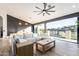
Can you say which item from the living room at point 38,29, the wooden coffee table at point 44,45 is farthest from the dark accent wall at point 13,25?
the wooden coffee table at point 44,45

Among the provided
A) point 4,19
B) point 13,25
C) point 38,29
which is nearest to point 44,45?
point 38,29

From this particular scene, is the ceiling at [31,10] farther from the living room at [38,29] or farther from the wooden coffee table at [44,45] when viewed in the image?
the wooden coffee table at [44,45]

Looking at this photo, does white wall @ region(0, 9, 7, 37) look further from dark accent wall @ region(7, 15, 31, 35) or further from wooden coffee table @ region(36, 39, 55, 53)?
wooden coffee table @ region(36, 39, 55, 53)

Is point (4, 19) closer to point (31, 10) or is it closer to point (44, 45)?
point (31, 10)

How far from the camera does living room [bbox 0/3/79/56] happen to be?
2395 mm

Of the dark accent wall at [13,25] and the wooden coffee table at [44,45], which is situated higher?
the dark accent wall at [13,25]

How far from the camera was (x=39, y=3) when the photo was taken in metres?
2.39

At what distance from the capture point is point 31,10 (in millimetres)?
2453

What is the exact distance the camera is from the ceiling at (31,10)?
93.0 inches

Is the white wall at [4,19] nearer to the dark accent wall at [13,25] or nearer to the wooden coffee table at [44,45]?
the dark accent wall at [13,25]

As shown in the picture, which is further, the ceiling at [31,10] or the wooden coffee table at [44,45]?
the wooden coffee table at [44,45]

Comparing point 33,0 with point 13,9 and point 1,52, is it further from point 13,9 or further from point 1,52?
point 1,52

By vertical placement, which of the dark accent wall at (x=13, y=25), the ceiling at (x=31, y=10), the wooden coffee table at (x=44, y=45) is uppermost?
the ceiling at (x=31, y=10)

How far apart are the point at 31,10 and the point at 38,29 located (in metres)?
0.54
